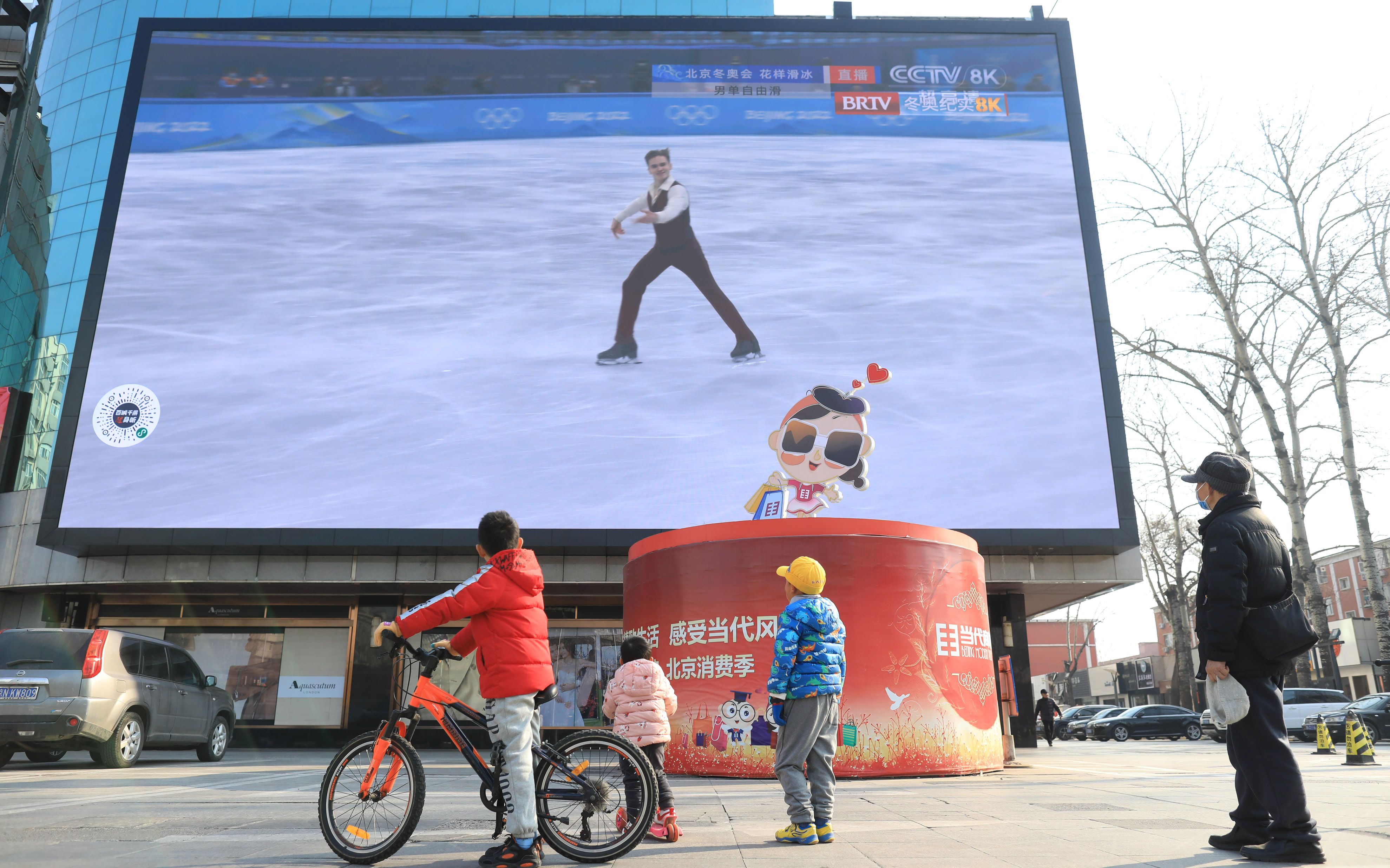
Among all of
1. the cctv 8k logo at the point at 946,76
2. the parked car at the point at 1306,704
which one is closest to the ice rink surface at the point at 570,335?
the cctv 8k logo at the point at 946,76

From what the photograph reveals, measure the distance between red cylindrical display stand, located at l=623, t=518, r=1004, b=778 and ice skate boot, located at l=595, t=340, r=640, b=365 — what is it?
9.21 metres

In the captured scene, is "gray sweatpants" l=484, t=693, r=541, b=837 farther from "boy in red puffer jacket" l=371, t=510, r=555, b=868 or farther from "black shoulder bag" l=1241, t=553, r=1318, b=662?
"black shoulder bag" l=1241, t=553, r=1318, b=662

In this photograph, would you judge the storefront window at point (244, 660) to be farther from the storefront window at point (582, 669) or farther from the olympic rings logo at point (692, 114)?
the olympic rings logo at point (692, 114)

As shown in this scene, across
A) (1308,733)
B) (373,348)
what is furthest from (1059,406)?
(373,348)

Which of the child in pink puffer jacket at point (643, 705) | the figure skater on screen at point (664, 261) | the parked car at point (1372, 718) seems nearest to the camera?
the child in pink puffer jacket at point (643, 705)

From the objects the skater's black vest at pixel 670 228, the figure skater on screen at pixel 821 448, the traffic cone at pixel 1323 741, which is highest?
the skater's black vest at pixel 670 228

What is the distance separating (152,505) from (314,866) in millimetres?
17052

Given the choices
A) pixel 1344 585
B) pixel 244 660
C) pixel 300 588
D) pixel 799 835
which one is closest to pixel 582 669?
pixel 300 588

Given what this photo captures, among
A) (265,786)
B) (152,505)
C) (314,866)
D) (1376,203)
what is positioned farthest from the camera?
(1376,203)

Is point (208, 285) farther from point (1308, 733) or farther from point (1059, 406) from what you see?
point (1308, 733)

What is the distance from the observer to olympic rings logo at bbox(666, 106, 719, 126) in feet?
74.1

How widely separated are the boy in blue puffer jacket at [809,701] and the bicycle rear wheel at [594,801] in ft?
3.24

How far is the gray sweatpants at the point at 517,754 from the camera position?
415cm

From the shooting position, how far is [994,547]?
18.7 meters
